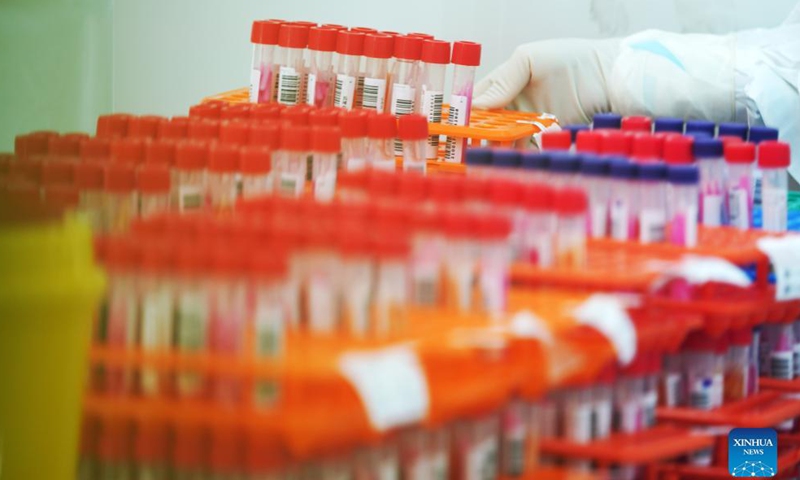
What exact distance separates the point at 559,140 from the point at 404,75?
79 centimetres

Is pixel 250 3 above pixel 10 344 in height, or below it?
above

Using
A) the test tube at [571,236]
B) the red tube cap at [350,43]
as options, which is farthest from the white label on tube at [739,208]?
the red tube cap at [350,43]

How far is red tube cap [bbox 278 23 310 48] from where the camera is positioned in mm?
3324

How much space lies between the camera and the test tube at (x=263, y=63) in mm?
3326

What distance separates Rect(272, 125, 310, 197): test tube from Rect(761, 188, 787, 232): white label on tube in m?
0.92

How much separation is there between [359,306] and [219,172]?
0.77m

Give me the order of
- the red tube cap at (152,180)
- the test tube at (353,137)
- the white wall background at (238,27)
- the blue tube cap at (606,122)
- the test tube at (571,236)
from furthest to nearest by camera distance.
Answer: the white wall background at (238,27), the blue tube cap at (606,122), the test tube at (353,137), the red tube cap at (152,180), the test tube at (571,236)

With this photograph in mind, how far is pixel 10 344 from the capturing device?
54.9 inches

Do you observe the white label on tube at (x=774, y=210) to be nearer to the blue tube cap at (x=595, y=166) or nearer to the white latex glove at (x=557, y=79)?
the blue tube cap at (x=595, y=166)

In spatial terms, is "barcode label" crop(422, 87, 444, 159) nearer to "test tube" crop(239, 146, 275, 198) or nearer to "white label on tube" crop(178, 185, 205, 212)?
"test tube" crop(239, 146, 275, 198)

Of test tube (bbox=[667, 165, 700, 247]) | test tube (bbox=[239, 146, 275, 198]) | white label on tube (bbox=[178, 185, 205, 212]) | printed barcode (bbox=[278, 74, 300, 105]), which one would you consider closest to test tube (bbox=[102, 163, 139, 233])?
white label on tube (bbox=[178, 185, 205, 212])

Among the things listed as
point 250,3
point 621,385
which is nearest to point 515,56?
point 250,3

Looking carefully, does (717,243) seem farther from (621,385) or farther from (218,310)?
(218,310)

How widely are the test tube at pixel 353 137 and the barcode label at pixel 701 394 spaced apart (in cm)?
85
